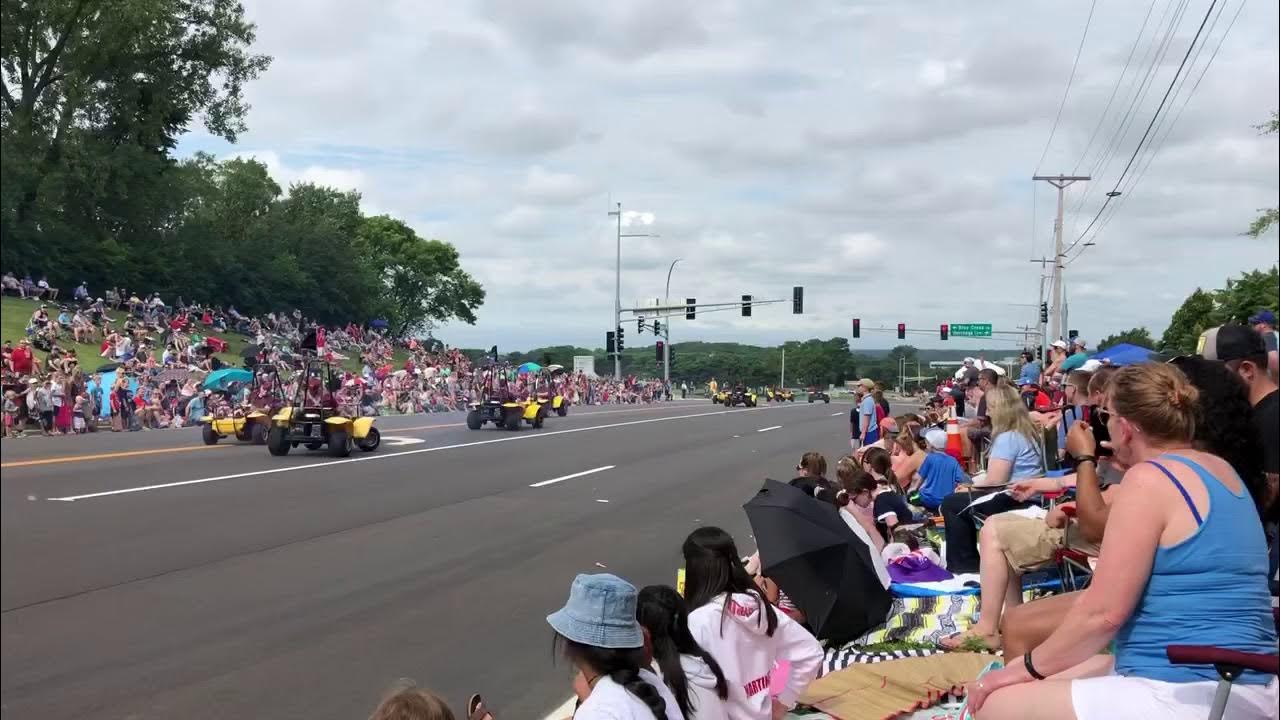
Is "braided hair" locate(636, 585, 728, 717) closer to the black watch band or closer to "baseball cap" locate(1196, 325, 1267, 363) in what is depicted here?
the black watch band

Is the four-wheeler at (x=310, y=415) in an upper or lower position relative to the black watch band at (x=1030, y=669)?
upper

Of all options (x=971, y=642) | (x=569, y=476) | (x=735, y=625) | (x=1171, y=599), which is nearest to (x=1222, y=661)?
(x=1171, y=599)

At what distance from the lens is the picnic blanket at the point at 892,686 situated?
18.9 feet

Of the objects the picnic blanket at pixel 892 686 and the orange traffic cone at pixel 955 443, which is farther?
the orange traffic cone at pixel 955 443

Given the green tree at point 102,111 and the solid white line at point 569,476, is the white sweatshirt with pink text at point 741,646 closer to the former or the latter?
the green tree at point 102,111

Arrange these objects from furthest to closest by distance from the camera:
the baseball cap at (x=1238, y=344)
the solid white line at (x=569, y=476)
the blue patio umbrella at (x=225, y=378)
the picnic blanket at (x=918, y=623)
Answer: the solid white line at (x=569, y=476) < the picnic blanket at (x=918, y=623) < the baseball cap at (x=1238, y=344) < the blue patio umbrella at (x=225, y=378)

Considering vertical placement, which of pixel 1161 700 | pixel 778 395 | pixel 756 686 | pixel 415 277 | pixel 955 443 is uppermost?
pixel 415 277

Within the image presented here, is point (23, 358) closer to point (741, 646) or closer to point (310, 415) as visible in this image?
point (310, 415)

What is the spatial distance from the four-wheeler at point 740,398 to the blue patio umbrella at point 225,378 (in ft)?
184

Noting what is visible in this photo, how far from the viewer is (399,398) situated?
6168 millimetres

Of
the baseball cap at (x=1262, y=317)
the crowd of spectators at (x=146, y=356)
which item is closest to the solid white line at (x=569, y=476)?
the crowd of spectators at (x=146, y=356)

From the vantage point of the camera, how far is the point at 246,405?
154 inches

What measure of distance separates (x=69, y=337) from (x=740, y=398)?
59.2 metres

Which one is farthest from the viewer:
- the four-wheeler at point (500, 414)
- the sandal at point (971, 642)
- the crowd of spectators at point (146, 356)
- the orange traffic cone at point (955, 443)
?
the orange traffic cone at point (955, 443)
